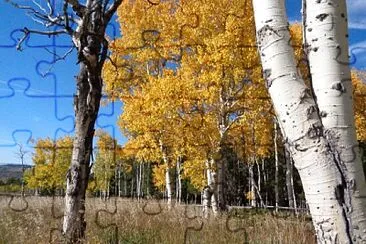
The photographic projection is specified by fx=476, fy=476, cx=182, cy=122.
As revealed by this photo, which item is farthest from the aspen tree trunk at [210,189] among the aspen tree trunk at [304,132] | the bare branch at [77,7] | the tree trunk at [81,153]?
the aspen tree trunk at [304,132]

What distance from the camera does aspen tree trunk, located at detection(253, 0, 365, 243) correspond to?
1952mm

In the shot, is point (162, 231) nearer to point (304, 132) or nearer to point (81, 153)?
point (81, 153)

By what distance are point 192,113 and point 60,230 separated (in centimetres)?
837

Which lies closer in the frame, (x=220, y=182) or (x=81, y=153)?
(x=81, y=153)

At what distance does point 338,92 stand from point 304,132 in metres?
0.24


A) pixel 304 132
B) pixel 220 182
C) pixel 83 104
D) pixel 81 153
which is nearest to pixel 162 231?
pixel 81 153

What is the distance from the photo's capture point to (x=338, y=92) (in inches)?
81.6

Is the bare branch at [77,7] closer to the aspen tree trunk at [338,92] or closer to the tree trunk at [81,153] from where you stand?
the tree trunk at [81,153]

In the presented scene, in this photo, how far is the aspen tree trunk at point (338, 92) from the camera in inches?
76.9

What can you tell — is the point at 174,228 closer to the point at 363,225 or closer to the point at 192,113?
the point at 363,225

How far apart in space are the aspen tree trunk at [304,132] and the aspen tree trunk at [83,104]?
3884 mm

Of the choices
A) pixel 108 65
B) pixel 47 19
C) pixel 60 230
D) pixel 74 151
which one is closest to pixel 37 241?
pixel 60 230

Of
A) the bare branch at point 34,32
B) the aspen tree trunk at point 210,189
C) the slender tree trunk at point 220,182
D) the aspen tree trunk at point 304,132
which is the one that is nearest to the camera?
the aspen tree trunk at point 304,132

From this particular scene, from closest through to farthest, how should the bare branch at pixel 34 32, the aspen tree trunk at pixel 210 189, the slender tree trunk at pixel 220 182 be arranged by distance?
1. the bare branch at pixel 34 32
2. the aspen tree trunk at pixel 210 189
3. the slender tree trunk at pixel 220 182
